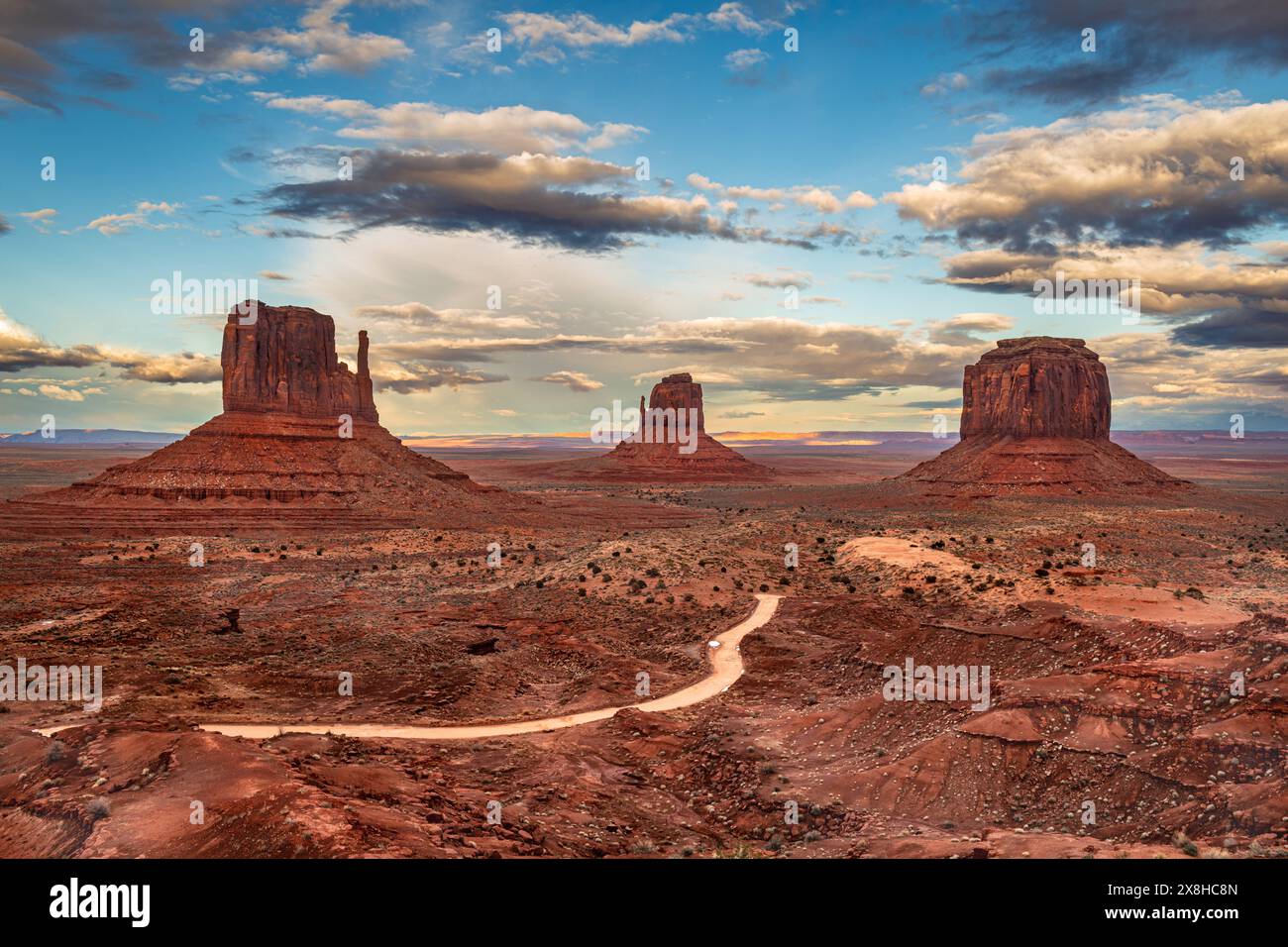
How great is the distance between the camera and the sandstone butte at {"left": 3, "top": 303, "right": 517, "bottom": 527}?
8212cm

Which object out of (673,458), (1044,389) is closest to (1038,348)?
(1044,389)

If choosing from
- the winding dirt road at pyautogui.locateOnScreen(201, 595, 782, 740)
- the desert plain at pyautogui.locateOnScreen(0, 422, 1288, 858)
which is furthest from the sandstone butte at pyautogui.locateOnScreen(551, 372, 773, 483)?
the winding dirt road at pyautogui.locateOnScreen(201, 595, 782, 740)

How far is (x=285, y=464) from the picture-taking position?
88500 mm

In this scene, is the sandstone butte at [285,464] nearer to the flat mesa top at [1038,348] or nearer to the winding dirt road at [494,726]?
the winding dirt road at [494,726]

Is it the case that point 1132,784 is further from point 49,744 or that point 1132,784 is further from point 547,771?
point 49,744

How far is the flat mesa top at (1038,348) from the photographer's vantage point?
391 ft

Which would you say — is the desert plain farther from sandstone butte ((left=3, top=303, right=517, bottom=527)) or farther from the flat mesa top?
the flat mesa top

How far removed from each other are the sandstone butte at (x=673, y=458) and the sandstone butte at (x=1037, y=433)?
57.0 metres

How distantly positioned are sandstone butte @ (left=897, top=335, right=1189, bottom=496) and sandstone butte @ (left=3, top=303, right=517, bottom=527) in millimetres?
70493

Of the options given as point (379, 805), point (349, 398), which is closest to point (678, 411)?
point (349, 398)

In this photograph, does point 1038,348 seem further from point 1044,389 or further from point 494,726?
point 494,726

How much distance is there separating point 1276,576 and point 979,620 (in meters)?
25.7

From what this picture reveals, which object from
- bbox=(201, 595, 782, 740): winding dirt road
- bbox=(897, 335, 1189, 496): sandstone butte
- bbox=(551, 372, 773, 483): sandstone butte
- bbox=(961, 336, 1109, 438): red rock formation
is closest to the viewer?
bbox=(201, 595, 782, 740): winding dirt road

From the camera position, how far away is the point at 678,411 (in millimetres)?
189125
